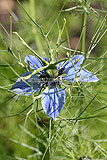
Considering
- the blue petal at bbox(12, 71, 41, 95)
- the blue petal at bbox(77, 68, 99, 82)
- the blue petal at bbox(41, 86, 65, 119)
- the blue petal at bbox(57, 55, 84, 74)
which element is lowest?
the blue petal at bbox(41, 86, 65, 119)

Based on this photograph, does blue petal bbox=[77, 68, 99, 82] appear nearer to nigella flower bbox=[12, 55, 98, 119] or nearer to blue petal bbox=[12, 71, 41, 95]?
nigella flower bbox=[12, 55, 98, 119]

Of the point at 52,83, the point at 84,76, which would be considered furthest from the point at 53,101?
the point at 84,76

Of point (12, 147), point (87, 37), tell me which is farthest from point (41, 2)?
point (12, 147)

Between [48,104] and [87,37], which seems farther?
[87,37]

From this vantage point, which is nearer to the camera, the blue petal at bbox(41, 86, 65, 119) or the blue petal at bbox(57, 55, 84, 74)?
the blue petal at bbox(41, 86, 65, 119)

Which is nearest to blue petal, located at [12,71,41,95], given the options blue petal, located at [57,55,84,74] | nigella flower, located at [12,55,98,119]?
nigella flower, located at [12,55,98,119]

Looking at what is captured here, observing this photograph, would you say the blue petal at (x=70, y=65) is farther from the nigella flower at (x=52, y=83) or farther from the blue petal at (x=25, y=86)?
the blue petal at (x=25, y=86)

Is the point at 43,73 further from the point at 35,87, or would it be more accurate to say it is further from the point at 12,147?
the point at 12,147

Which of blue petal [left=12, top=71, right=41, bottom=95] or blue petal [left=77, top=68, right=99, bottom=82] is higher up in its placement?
blue petal [left=12, top=71, right=41, bottom=95]

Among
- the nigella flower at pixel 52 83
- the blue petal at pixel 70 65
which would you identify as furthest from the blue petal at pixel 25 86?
the blue petal at pixel 70 65
